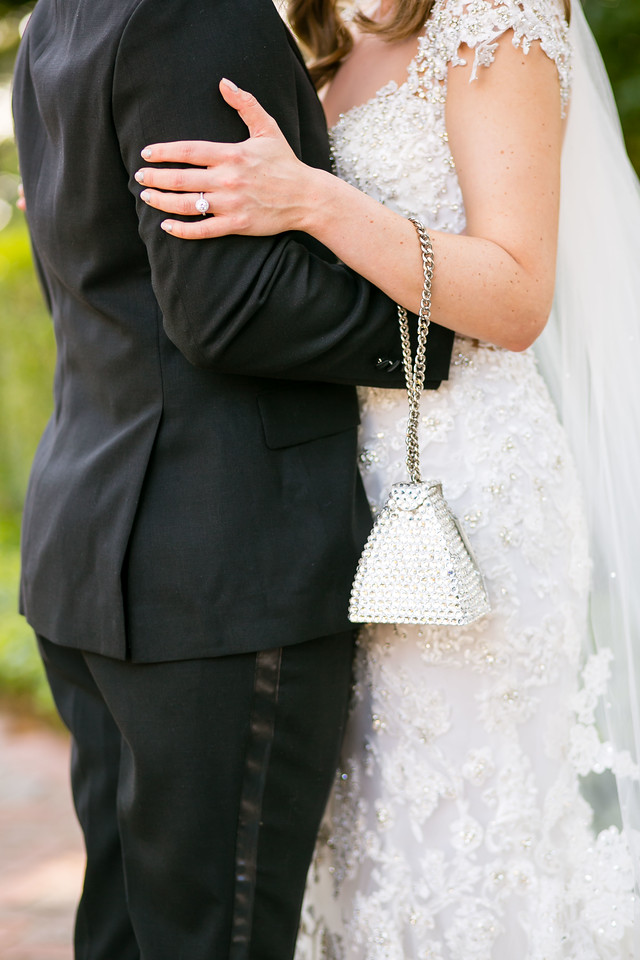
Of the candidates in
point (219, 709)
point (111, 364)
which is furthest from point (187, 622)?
point (111, 364)

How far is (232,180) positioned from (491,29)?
0.58 metres

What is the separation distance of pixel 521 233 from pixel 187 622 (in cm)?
85

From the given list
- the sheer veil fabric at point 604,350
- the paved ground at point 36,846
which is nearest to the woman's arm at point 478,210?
the sheer veil fabric at point 604,350

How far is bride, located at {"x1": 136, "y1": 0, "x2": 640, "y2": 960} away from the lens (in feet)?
A: 5.29

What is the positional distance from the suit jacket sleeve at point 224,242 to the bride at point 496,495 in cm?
9

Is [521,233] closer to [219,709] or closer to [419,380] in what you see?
[419,380]

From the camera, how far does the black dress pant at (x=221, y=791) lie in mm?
1518

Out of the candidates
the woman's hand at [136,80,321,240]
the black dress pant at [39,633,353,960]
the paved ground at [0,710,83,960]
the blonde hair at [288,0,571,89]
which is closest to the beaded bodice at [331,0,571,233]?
the blonde hair at [288,0,571,89]

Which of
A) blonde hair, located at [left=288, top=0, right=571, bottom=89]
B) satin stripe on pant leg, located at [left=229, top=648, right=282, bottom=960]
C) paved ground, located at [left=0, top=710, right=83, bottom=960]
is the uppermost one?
blonde hair, located at [left=288, top=0, right=571, bottom=89]

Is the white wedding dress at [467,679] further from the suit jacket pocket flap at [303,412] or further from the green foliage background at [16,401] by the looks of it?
the green foliage background at [16,401]

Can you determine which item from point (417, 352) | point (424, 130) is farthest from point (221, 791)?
point (424, 130)

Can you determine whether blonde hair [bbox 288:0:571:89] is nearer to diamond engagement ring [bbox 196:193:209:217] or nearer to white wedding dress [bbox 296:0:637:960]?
white wedding dress [bbox 296:0:637:960]

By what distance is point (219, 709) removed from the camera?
59.6 inches

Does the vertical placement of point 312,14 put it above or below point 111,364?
above
